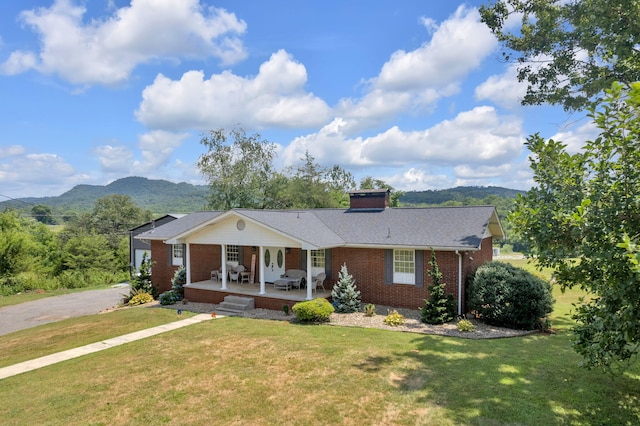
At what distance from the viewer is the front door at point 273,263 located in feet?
62.1

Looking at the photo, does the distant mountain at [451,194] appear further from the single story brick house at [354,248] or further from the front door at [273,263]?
the front door at [273,263]

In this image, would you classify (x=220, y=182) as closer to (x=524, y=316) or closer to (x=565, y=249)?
(x=524, y=316)

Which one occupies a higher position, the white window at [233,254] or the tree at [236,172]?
the tree at [236,172]

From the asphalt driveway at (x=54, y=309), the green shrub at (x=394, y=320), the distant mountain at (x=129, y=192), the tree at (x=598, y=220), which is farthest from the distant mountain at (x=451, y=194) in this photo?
the distant mountain at (x=129, y=192)

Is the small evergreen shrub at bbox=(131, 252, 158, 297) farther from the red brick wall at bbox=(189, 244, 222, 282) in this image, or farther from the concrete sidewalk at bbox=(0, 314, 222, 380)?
the concrete sidewalk at bbox=(0, 314, 222, 380)

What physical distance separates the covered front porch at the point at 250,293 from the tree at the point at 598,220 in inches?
442

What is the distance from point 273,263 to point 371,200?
6.21 meters

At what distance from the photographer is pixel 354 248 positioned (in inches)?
659

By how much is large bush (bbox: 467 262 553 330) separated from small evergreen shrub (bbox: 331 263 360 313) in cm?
443

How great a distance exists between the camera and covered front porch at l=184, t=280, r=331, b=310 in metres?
16.0

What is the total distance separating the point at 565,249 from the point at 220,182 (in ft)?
115

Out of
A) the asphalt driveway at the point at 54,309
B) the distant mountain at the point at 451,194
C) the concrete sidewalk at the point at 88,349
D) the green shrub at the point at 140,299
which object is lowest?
the asphalt driveway at the point at 54,309

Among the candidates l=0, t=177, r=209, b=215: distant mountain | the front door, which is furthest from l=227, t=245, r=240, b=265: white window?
l=0, t=177, r=209, b=215: distant mountain

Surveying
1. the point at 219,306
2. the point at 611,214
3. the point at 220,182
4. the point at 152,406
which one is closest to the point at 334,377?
the point at 152,406
